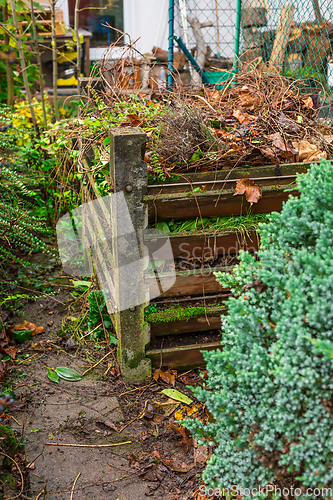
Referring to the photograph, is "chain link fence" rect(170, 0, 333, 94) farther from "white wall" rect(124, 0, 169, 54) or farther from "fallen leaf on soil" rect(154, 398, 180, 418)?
"fallen leaf on soil" rect(154, 398, 180, 418)

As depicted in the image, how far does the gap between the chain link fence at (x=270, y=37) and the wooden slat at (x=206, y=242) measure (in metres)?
1.50

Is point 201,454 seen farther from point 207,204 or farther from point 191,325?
point 207,204

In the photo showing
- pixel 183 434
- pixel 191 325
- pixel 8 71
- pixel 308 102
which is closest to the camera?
pixel 183 434

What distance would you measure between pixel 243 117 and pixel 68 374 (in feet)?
7.55

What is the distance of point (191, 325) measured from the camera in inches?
105

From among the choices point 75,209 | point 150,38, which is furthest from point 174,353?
point 150,38

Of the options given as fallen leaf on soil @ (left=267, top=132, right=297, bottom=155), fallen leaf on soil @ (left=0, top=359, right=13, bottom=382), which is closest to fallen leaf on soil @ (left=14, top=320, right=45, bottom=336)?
fallen leaf on soil @ (left=0, top=359, right=13, bottom=382)

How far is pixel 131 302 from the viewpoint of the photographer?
97.3 inches

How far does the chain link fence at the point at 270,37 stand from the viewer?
4.04 metres

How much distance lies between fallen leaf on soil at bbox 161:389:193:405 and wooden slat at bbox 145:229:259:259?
909 mm

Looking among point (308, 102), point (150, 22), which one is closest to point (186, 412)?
point (308, 102)

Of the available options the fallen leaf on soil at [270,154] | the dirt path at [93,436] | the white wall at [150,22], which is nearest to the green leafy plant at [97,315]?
the dirt path at [93,436]

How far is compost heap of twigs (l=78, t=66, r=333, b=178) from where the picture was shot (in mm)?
2523

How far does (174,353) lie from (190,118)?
1.62m
